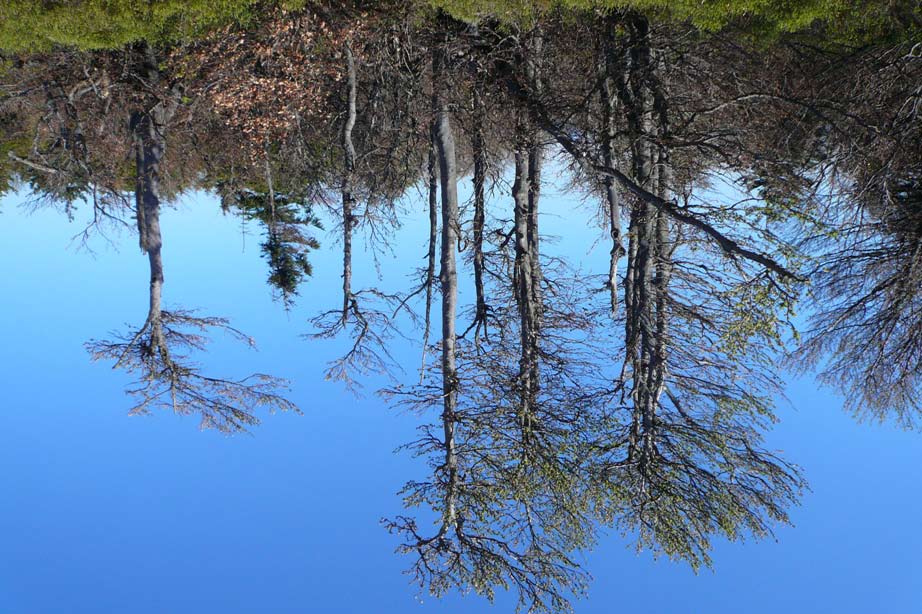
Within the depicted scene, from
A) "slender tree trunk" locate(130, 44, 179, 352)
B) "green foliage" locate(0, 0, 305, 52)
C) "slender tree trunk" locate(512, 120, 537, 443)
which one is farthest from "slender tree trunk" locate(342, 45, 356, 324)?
"slender tree trunk" locate(130, 44, 179, 352)

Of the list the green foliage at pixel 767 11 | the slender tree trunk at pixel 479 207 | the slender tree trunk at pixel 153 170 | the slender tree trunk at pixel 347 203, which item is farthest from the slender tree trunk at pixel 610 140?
the slender tree trunk at pixel 153 170

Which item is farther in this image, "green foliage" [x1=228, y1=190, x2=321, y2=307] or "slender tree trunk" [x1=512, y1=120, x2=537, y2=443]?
"green foliage" [x1=228, y1=190, x2=321, y2=307]

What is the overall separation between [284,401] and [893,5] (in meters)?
13.1

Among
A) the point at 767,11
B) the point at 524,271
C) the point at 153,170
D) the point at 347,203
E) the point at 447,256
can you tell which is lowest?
the point at 447,256

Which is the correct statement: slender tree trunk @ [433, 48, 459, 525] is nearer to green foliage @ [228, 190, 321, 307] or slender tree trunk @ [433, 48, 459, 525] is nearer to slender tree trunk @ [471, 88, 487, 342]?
slender tree trunk @ [471, 88, 487, 342]

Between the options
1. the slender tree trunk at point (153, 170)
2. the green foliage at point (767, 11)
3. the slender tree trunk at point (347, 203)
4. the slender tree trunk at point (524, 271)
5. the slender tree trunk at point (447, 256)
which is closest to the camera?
the green foliage at point (767, 11)

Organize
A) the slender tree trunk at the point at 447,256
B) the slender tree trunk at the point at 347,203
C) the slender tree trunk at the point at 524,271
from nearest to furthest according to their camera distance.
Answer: the slender tree trunk at the point at 447,256 < the slender tree trunk at the point at 524,271 < the slender tree trunk at the point at 347,203

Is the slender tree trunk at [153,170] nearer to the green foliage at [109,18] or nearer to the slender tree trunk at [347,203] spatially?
the green foliage at [109,18]

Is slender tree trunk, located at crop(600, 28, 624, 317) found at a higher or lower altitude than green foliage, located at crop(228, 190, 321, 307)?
lower

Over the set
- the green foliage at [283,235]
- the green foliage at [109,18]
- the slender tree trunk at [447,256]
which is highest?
the green foliage at [283,235]

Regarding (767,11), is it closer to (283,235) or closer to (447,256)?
(447,256)

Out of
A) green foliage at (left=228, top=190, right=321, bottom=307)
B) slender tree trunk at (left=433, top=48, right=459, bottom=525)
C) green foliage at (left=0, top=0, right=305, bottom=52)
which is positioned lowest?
slender tree trunk at (left=433, top=48, right=459, bottom=525)

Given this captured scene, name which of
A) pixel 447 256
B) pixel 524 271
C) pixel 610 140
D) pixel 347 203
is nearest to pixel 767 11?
pixel 610 140

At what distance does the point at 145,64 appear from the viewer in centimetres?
1351
